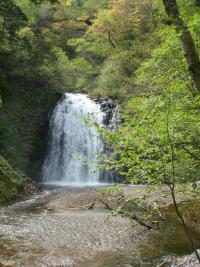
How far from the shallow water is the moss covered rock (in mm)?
3129

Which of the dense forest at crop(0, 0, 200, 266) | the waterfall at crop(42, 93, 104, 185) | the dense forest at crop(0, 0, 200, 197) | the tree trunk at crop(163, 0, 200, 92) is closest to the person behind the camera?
the tree trunk at crop(163, 0, 200, 92)

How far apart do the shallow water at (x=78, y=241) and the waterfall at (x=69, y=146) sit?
39.7ft

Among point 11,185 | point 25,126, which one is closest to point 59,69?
point 25,126

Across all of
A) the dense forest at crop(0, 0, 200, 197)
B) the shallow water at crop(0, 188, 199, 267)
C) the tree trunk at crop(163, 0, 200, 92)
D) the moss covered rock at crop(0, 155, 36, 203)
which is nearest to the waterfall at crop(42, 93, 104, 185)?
the dense forest at crop(0, 0, 200, 197)

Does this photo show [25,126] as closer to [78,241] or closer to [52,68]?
[52,68]

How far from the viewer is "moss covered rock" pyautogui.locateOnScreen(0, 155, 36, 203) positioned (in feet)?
56.7

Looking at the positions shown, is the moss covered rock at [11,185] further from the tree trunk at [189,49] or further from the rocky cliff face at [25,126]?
the tree trunk at [189,49]

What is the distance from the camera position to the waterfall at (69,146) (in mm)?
26391

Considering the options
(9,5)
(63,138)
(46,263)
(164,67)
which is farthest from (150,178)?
(9,5)

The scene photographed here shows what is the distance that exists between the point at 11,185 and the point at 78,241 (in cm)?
880

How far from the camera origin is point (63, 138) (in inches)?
1102

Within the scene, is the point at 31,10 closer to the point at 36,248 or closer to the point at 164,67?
the point at 164,67

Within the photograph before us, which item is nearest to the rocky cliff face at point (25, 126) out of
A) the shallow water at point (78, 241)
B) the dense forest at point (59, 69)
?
the dense forest at point (59, 69)

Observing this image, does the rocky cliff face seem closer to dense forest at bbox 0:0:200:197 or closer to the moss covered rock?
dense forest at bbox 0:0:200:197
